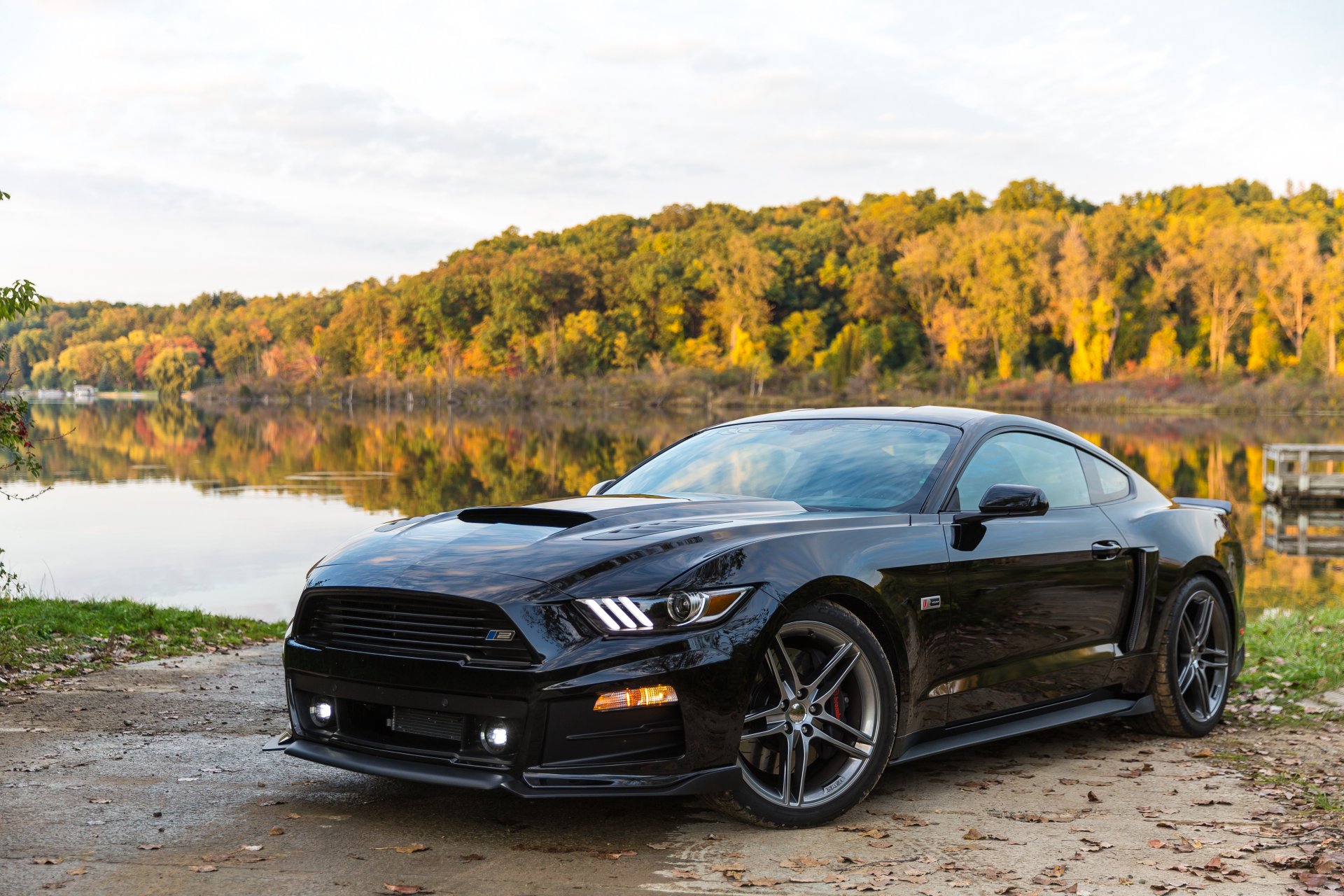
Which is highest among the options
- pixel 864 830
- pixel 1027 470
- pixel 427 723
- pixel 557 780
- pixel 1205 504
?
pixel 1027 470

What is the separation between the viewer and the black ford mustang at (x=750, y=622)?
159 inches

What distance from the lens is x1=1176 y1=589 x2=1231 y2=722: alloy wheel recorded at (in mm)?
6289

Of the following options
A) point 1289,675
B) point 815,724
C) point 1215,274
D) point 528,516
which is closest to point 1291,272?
point 1215,274

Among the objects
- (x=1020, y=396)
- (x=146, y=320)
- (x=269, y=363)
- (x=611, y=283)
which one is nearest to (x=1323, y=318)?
(x=1020, y=396)

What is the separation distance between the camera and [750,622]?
Result: 4199mm

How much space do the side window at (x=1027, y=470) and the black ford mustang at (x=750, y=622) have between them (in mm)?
15

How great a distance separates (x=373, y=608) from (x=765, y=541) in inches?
53.1

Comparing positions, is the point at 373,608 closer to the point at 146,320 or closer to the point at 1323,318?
the point at 1323,318

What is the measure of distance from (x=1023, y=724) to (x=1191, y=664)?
147 cm

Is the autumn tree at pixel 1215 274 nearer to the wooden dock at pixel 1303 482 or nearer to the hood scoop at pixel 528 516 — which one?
the wooden dock at pixel 1303 482

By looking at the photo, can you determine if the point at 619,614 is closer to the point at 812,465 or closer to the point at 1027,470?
the point at 812,465

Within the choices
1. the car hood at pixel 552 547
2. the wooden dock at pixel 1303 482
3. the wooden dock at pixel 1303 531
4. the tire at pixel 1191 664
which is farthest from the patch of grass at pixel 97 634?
the wooden dock at pixel 1303 482

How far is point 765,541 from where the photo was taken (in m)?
4.39

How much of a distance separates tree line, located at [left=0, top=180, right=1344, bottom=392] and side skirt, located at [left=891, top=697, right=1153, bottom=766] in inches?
2843
